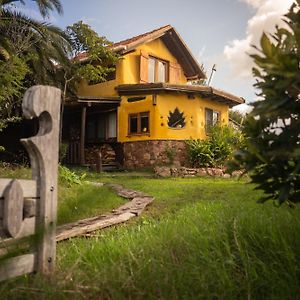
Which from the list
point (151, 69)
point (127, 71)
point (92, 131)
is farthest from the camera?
point (151, 69)

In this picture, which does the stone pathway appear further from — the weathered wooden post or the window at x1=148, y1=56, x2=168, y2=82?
the window at x1=148, y1=56, x2=168, y2=82

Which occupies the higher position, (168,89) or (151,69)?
(151,69)

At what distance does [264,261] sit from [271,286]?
1.01ft

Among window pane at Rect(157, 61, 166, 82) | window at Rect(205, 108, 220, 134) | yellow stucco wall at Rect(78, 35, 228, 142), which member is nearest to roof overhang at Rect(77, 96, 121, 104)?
yellow stucco wall at Rect(78, 35, 228, 142)

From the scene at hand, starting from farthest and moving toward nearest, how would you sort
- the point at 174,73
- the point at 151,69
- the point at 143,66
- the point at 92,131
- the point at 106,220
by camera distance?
the point at 174,73
the point at 151,69
the point at 92,131
the point at 143,66
the point at 106,220

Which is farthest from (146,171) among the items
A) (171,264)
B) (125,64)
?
(171,264)

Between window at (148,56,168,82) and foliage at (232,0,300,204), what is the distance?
1834cm

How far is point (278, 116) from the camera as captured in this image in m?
1.95

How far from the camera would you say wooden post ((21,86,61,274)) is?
251cm

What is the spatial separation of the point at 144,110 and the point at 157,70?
11.6ft

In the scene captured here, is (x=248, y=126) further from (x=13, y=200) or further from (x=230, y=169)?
(x=13, y=200)

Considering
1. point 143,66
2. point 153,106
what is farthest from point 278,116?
point 143,66

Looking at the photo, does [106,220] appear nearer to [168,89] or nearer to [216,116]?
[168,89]

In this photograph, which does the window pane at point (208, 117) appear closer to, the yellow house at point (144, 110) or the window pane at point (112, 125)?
the yellow house at point (144, 110)
